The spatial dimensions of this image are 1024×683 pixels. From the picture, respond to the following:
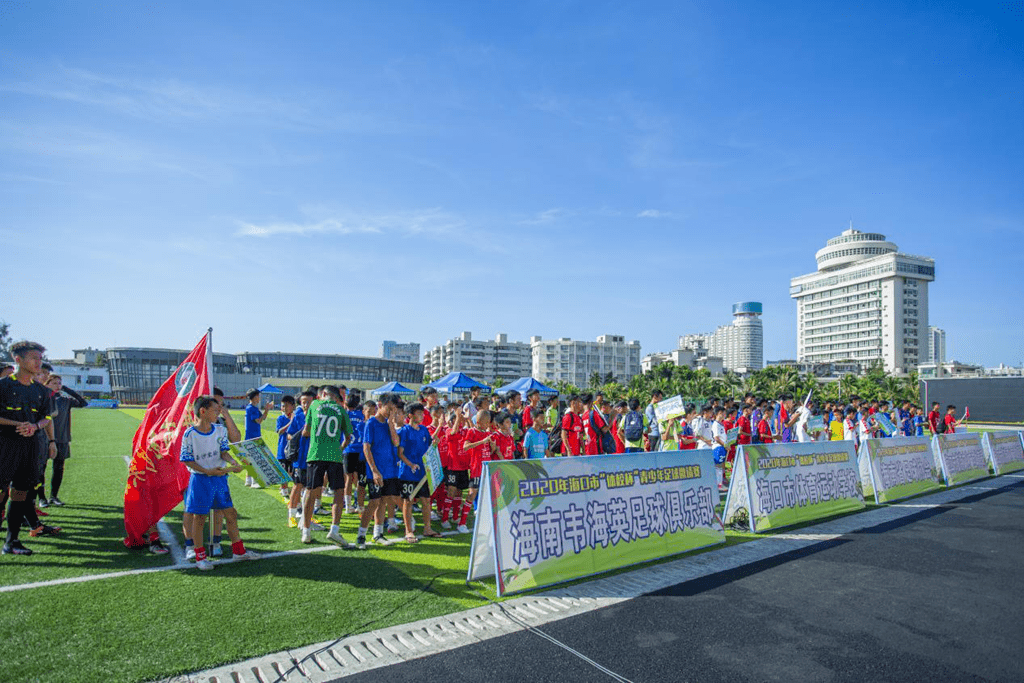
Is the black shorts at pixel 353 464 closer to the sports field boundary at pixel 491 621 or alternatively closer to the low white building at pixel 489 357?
the sports field boundary at pixel 491 621

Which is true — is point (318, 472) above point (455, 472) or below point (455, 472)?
above

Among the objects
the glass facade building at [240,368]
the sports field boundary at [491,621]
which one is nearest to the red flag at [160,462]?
the sports field boundary at [491,621]

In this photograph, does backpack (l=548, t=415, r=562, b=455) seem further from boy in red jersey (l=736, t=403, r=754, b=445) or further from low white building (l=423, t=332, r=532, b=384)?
low white building (l=423, t=332, r=532, b=384)

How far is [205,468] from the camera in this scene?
19.2ft

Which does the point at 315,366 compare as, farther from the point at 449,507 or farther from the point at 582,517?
the point at 582,517

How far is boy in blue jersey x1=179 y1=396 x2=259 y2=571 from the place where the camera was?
5.82 m

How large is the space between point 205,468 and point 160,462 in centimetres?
127

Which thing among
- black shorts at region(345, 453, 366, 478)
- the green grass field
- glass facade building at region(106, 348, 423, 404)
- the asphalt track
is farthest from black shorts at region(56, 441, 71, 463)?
glass facade building at region(106, 348, 423, 404)

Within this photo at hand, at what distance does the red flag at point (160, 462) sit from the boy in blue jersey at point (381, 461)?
6.70 ft

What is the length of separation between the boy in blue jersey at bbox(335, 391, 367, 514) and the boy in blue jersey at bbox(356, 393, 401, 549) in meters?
0.44

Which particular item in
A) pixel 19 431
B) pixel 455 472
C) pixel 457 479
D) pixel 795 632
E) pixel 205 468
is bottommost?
pixel 795 632

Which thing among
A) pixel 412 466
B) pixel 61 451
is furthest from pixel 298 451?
pixel 61 451

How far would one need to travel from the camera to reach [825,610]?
5312 millimetres

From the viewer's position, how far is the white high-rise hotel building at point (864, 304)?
130625 mm
